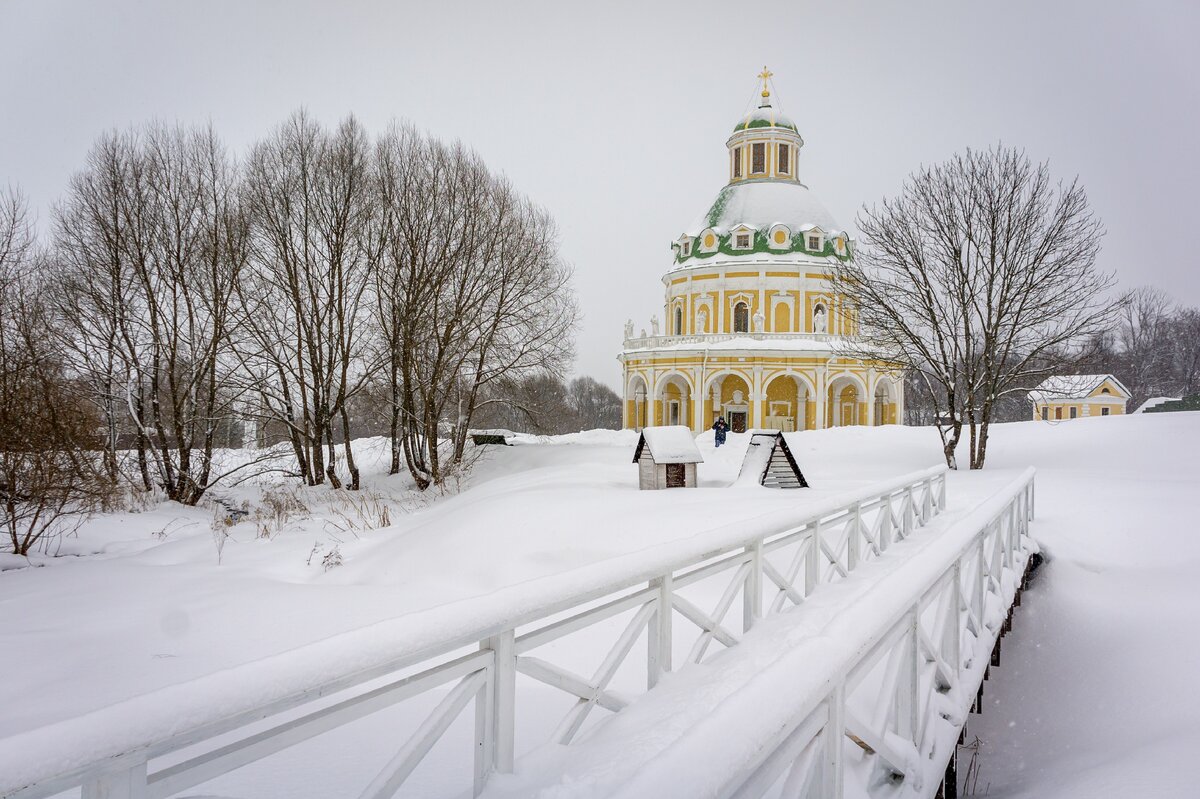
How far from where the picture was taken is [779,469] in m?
15.6

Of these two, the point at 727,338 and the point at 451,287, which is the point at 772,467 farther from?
the point at 727,338

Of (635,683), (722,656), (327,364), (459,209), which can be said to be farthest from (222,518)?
(722,656)

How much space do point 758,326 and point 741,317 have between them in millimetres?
2982

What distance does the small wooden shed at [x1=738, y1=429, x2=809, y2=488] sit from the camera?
15.5 meters

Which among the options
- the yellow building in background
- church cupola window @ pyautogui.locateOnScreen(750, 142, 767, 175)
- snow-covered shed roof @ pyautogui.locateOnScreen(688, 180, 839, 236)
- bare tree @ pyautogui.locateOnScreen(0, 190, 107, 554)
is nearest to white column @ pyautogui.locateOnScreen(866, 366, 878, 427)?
snow-covered shed roof @ pyautogui.locateOnScreen(688, 180, 839, 236)

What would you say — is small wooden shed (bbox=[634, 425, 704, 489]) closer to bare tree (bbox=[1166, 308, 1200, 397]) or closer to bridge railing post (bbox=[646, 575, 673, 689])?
bridge railing post (bbox=[646, 575, 673, 689])

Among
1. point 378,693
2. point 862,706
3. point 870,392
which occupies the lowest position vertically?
point 862,706

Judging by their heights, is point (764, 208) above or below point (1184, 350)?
above

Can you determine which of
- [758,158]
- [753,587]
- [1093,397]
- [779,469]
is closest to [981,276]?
[779,469]

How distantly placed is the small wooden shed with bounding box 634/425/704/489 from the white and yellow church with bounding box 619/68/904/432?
85.7ft

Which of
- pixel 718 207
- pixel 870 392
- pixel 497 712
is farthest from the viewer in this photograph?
pixel 718 207

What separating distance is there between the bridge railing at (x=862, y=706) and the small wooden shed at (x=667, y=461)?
9076mm

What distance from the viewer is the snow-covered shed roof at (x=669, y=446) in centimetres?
1623

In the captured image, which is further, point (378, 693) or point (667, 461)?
point (667, 461)
